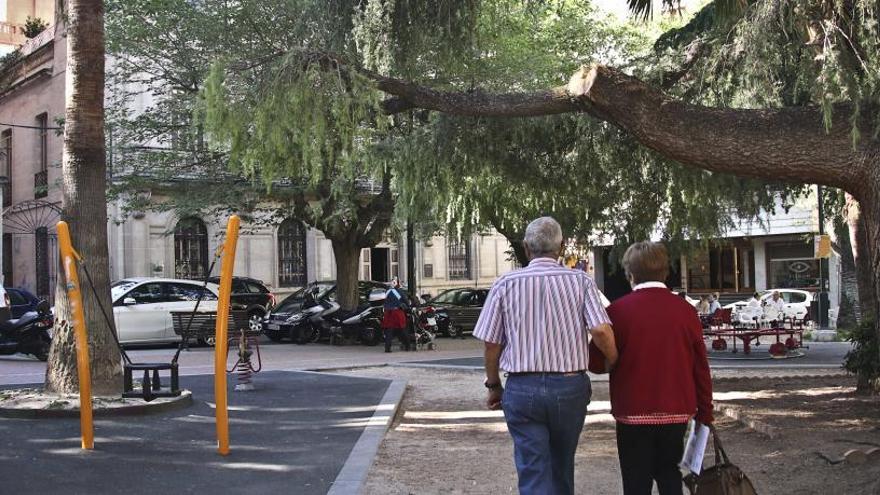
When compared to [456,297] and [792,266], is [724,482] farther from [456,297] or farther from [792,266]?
[792,266]

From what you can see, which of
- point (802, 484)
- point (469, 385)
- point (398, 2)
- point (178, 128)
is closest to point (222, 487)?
point (802, 484)

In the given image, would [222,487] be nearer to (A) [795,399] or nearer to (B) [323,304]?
(A) [795,399]

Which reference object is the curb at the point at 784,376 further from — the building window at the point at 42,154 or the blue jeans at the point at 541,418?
the building window at the point at 42,154

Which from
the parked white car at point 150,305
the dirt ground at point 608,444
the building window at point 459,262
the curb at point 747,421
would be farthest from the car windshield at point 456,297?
the curb at point 747,421

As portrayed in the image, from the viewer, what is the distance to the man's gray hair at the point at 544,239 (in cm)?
469

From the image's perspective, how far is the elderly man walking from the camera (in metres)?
4.46

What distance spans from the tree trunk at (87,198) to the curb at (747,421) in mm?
6727

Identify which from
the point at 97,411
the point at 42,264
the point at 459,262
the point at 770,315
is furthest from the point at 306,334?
the point at 459,262

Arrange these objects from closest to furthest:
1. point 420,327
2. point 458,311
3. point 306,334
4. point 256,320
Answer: point 420,327
point 306,334
point 256,320
point 458,311

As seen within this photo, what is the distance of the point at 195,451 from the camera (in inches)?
305

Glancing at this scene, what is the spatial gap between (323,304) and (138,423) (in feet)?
46.9

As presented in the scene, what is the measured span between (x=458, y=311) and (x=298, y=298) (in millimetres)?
4899

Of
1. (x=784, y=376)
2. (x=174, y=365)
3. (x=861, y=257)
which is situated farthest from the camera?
(x=784, y=376)

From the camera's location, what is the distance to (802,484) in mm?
6652
